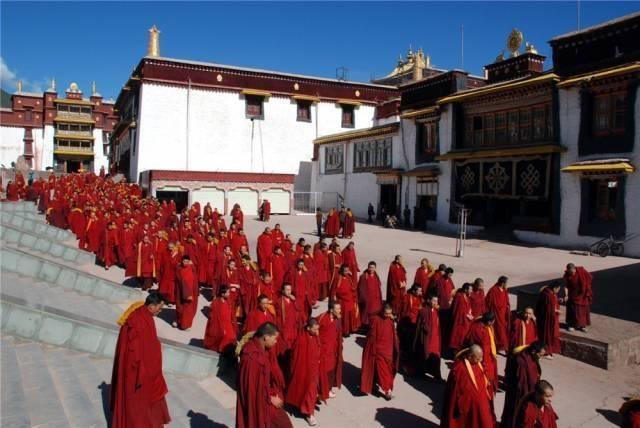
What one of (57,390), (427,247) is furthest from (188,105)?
(57,390)

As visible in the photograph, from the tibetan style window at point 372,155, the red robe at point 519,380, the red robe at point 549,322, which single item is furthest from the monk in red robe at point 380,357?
the tibetan style window at point 372,155

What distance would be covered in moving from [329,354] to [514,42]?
2647 cm

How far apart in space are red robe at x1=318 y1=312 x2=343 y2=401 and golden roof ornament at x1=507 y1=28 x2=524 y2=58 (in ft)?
85.2

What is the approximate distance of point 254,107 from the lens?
35.8 m

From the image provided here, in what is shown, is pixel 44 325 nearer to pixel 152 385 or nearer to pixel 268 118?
pixel 152 385

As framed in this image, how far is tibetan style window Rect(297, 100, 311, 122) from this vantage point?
37.3 meters

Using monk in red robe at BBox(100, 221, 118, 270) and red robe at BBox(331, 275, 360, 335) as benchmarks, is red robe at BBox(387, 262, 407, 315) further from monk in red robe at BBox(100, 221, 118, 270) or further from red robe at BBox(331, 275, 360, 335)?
monk in red robe at BBox(100, 221, 118, 270)

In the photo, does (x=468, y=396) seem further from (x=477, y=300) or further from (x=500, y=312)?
(x=500, y=312)

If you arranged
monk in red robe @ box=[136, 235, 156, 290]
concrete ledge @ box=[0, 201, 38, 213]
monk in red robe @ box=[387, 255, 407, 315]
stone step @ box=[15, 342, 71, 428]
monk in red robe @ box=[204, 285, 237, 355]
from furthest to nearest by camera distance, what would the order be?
concrete ledge @ box=[0, 201, 38, 213] → monk in red robe @ box=[136, 235, 156, 290] → monk in red robe @ box=[387, 255, 407, 315] → monk in red robe @ box=[204, 285, 237, 355] → stone step @ box=[15, 342, 71, 428]

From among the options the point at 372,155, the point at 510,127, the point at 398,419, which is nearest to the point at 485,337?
the point at 398,419

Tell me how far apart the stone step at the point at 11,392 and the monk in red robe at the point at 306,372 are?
285cm

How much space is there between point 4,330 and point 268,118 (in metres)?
30.8

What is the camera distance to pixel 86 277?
10.0 meters

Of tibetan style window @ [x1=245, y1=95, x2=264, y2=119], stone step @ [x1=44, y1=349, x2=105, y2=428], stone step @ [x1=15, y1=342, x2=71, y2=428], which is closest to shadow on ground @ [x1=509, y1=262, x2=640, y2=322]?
stone step @ [x1=44, y1=349, x2=105, y2=428]
